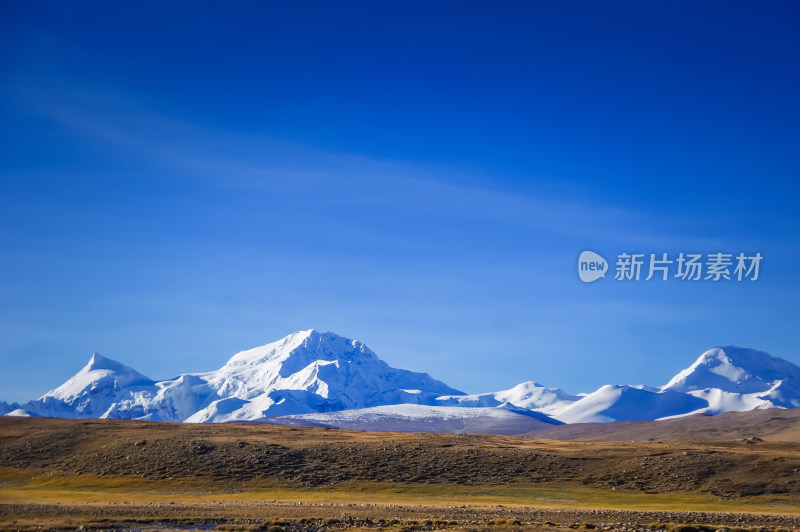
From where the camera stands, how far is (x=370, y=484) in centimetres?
9050

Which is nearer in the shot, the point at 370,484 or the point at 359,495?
the point at 359,495

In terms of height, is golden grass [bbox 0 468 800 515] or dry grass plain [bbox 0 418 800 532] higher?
dry grass plain [bbox 0 418 800 532]

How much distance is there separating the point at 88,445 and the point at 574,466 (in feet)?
225

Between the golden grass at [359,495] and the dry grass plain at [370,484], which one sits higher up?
the dry grass plain at [370,484]

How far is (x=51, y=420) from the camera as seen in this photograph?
14262 centimetres

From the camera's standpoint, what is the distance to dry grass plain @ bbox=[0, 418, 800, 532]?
5994cm

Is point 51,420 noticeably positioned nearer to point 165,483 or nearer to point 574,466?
point 165,483

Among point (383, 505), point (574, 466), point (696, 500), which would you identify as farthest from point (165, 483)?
point (696, 500)

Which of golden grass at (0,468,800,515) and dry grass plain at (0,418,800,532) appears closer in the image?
dry grass plain at (0,418,800,532)

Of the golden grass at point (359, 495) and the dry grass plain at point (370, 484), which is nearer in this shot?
the dry grass plain at point (370, 484)

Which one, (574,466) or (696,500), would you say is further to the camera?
(574,466)

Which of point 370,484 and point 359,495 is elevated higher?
point 370,484

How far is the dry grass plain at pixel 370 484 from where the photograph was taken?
197 feet

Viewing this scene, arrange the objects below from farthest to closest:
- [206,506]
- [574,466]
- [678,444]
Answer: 1. [678,444]
2. [574,466]
3. [206,506]
